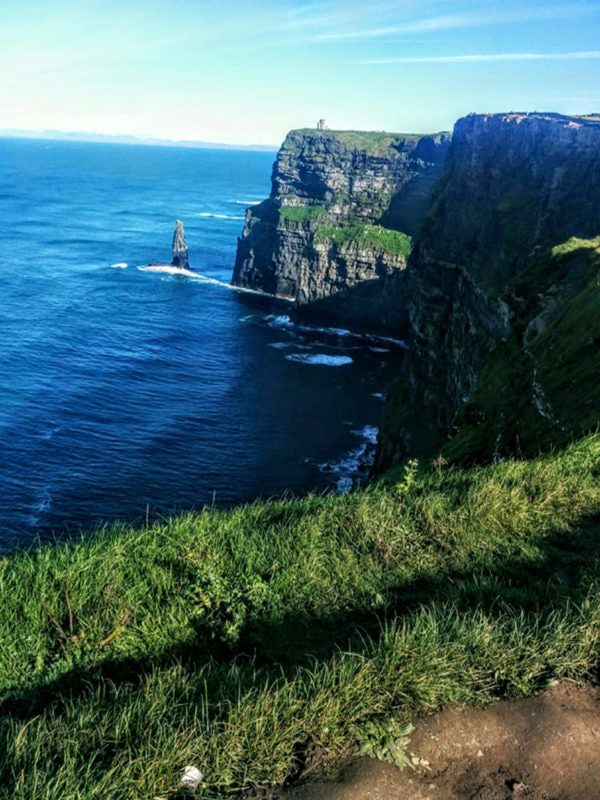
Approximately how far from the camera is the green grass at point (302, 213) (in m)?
123

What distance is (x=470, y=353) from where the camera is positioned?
5288cm

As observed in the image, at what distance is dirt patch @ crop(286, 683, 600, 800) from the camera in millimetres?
5941

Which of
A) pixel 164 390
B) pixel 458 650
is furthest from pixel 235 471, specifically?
pixel 458 650

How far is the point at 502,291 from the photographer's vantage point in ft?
159

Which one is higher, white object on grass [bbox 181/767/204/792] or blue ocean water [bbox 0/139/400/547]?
white object on grass [bbox 181/767/204/792]

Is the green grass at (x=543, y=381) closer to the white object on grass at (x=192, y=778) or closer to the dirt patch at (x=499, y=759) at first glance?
the dirt patch at (x=499, y=759)

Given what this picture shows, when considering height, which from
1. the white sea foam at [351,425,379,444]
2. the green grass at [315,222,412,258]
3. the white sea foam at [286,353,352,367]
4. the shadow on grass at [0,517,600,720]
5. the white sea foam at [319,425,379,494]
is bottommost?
the white sea foam at [319,425,379,494]

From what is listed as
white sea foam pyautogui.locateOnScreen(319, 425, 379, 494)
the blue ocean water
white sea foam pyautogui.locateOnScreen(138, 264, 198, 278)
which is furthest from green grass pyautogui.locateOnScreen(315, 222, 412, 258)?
white sea foam pyautogui.locateOnScreen(319, 425, 379, 494)

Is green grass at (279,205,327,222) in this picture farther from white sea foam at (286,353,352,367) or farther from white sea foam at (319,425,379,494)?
white sea foam at (319,425,379,494)

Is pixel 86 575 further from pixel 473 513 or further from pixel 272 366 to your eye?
pixel 272 366

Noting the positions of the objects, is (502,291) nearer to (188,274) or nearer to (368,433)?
(368,433)

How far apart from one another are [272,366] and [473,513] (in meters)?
77.8

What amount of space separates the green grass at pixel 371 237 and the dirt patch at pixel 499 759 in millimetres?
108339

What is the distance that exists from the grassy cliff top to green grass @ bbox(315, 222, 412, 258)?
21.7m
